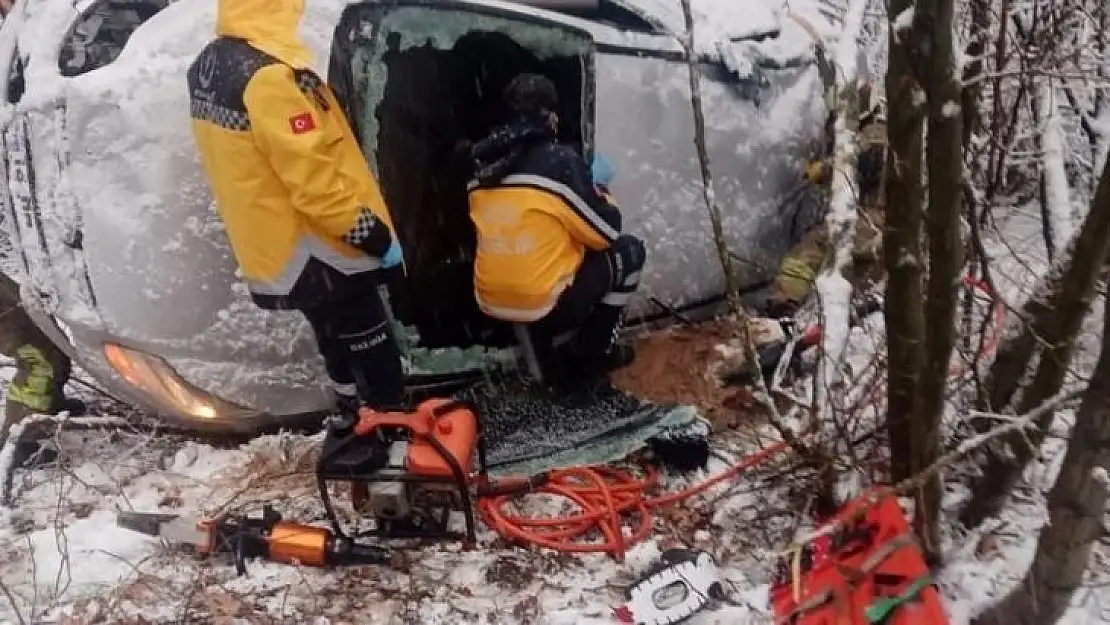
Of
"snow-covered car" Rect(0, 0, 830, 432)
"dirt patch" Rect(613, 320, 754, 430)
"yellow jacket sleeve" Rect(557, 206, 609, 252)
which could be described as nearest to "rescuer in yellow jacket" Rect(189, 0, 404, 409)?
"snow-covered car" Rect(0, 0, 830, 432)

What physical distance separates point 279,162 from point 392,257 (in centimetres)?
52

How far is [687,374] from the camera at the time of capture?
14.5 feet

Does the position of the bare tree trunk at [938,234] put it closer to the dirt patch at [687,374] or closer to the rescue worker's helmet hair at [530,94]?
the dirt patch at [687,374]

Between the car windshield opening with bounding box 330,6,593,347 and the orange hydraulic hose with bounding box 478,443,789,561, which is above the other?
the car windshield opening with bounding box 330,6,593,347

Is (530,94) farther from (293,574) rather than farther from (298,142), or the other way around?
(293,574)

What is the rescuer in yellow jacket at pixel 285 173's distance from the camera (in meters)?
3.31

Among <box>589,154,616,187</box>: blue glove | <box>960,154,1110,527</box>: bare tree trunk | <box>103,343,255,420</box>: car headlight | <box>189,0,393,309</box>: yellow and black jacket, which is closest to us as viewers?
<box>960,154,1110,527</box>: bare tree trunk

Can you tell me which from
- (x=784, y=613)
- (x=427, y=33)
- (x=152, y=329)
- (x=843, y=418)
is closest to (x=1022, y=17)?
(x=843, y=418)

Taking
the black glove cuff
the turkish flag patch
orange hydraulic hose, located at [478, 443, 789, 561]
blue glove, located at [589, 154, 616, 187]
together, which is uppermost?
the turkish flag patch

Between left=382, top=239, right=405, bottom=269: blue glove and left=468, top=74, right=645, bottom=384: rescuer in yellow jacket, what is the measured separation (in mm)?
395

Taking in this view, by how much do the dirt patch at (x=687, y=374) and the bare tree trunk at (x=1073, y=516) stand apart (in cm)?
164

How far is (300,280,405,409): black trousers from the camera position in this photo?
369 centimetres

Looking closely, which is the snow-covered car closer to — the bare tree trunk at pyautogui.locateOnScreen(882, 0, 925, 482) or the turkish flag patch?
the turkish flag patch

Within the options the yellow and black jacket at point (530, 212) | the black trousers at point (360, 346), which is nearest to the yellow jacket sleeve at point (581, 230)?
the yellow and black jacket at point (530, 212)
